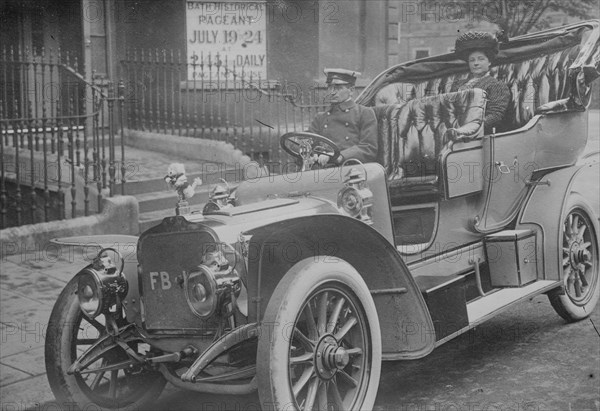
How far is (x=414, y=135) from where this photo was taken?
230 inches

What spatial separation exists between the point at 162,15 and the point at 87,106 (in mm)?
2001

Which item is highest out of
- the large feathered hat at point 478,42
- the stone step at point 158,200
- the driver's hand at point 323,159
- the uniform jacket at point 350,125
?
the large feathered hat at point 478,42

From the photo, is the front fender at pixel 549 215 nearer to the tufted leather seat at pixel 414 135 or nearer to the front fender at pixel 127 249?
the tufted leather seat at pixel 414 135

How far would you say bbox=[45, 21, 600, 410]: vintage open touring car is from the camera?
3.58 m

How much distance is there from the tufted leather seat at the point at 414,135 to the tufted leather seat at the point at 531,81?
77 cm

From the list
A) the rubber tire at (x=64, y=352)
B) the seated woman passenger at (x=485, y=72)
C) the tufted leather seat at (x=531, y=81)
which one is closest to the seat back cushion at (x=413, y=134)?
the seated woman passenger at (x=485, y=72)

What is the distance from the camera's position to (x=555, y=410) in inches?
162

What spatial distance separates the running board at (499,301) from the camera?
4.62 meters

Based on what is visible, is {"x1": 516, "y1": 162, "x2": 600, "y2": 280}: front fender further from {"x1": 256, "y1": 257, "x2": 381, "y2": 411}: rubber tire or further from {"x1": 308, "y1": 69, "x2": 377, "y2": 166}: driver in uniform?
{"x1": 256, "y1": 257, "x2": 381, "y2": 411}: rubber tire

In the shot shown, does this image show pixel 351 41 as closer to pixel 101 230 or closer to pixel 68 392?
pixel 101 230

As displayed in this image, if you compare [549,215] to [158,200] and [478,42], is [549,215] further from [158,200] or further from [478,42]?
[158,200]

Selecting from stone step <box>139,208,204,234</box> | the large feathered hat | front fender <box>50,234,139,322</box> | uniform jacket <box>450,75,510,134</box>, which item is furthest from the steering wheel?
stone step <box>139,208,204,234</box>

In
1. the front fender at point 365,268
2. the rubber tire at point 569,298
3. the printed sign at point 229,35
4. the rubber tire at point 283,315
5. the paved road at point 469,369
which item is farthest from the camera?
the printed sign at point 229,35

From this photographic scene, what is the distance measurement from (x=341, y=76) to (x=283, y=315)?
2360mm
